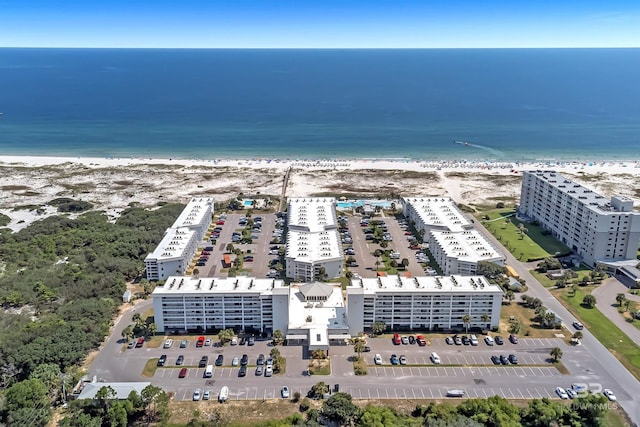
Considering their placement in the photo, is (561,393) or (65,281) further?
(65,281)

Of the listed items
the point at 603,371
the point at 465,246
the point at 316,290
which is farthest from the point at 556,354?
the point at 316,290

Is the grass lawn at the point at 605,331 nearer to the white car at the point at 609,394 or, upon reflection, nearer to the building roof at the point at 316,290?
the white car at the point at 609,394

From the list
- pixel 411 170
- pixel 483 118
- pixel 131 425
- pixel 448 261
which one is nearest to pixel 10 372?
pixel 131 425

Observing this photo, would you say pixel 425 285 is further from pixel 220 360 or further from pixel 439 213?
pixel 439 213

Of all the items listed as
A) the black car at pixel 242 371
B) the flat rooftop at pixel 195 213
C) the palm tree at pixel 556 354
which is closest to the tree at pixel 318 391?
the black car at pixel 242 371

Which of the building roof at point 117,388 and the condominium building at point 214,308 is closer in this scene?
the building roof at point 117,388
